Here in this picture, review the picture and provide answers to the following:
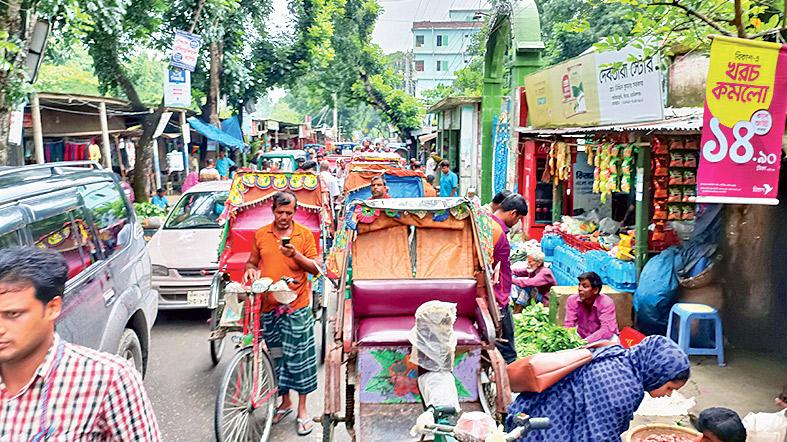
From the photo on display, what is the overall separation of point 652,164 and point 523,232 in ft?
17.1

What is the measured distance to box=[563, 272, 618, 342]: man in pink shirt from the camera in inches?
234

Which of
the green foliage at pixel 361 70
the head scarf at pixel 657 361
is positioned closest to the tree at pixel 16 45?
the head scarf at pixel 657 361

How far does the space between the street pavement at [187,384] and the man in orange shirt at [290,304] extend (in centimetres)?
48

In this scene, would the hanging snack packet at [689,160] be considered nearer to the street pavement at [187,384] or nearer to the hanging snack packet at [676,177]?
the hanging snack packet at [676,177]

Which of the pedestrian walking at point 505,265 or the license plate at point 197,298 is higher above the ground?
the pedestrian walking at point 505,265

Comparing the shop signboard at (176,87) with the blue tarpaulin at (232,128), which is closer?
the shop signboard at (176,87)

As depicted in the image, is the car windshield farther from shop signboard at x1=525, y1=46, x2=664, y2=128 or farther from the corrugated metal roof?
shop signboard at x1=525, y1=46, x2=664, y2=128

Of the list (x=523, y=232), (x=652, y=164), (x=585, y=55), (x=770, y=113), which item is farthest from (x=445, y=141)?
(x=770, y=113)

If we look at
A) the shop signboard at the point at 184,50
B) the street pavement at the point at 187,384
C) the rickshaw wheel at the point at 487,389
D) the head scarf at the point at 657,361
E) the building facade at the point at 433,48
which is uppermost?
the building facade at the point at 433,48

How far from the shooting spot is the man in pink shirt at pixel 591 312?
Answer: 593 centimetres

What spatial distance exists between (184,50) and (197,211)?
7.03 m

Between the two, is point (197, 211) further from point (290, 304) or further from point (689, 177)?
point (689, 177)

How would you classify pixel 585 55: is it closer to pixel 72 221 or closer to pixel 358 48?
pixel 72 221

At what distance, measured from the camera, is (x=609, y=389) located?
3.00 metres
